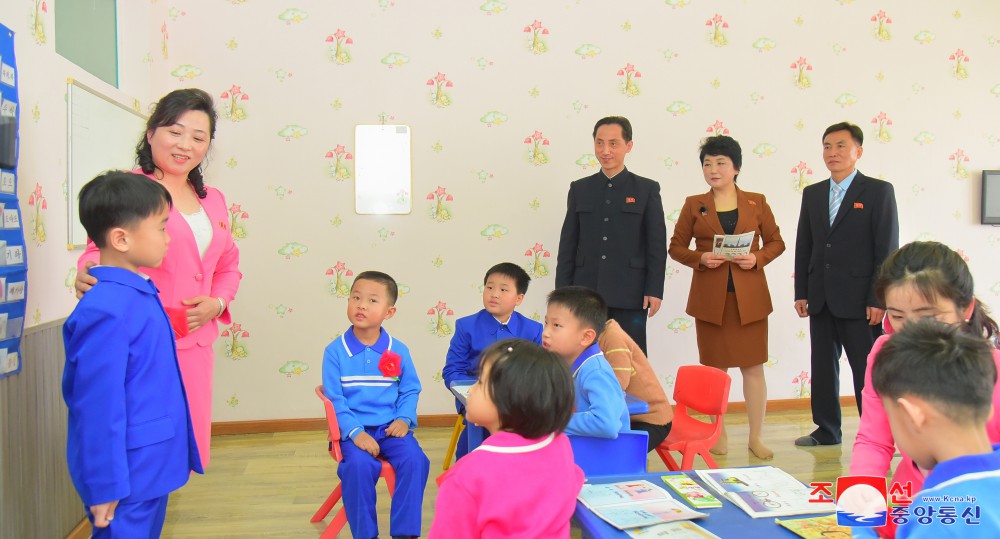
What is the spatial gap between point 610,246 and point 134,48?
2576 mm

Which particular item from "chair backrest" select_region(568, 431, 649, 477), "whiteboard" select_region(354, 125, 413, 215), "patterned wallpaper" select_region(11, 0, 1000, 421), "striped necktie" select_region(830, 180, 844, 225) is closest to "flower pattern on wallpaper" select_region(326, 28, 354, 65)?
"patterned wallpaper" select_region(11, 0, 1000, 421)

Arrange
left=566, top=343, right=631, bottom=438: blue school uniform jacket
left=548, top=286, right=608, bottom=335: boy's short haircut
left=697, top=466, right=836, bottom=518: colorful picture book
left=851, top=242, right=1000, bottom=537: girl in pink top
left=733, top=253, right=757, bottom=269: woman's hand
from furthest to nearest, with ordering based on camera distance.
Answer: left=733, top=253, right=757, bottom=269: woman's hand → left=548, top=286, right=608, bottom=335: boy's short haircut → left=566, top=343, right=631, bottom=438: blue school uniform jacket → left=851, top=242, right=1000, bottom=537: girl in pink top → left=697, top=466, right=836, bottom=518: colorful picture book

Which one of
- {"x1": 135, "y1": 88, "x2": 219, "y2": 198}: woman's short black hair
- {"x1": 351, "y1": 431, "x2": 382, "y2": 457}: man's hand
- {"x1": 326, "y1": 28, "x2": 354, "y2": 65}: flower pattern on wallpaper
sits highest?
{"x1": 326, "y1": 28, "x2": 354, "y2": 65}: flower pattern on wallpaper

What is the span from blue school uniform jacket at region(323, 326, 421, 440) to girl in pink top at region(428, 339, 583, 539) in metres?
1.06

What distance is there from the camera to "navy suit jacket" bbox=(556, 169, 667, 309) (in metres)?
3.58

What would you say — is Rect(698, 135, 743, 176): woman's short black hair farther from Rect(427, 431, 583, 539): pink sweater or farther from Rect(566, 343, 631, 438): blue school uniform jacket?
Rect(427, 431, 583, 539): pink sweater

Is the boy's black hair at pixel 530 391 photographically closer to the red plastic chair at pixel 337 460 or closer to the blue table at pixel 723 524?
the blue table at pixel 723 524

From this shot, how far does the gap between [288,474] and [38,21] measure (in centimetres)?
218

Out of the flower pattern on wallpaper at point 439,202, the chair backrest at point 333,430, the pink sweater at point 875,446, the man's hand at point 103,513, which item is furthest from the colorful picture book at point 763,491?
the flower pattern on wallpaper at point 439,202

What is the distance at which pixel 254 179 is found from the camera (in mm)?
4074

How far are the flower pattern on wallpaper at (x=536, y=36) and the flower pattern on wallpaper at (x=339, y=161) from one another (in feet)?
4.19

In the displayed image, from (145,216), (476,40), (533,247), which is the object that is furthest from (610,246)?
(145,216)

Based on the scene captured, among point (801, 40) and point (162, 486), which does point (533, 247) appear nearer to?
point (801, 40)

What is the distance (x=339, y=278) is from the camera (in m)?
4.17
